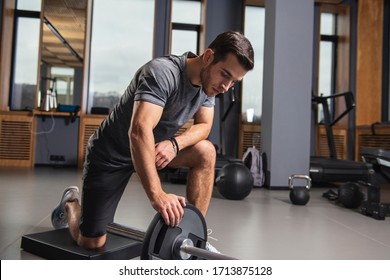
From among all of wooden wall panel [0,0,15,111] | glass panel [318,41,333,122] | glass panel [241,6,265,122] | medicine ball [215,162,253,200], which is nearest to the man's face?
medicine ball [215,162,253,200]

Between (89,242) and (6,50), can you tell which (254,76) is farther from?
(89,242)

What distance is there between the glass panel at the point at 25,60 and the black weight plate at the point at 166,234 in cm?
489

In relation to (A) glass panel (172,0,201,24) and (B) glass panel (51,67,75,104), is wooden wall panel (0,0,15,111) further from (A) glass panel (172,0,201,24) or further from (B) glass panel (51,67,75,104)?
(B) glass panel (51,67,75,104)

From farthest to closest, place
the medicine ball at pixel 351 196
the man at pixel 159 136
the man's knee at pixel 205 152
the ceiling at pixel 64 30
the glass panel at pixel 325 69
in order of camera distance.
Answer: the ceiling at pixel 64 30 → the glass panel at pixel 325 69 → the medicine ball at pixel 351 196 → the man's knee at pixel 205 152 → the man at pixel 159 136

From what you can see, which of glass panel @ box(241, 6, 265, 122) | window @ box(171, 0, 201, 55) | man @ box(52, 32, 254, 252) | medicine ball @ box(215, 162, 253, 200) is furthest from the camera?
window @ box(171, 0, 201, 55)

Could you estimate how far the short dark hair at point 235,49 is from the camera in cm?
123

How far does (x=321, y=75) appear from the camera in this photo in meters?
5.95

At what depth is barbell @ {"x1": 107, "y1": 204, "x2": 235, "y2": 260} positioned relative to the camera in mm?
1076

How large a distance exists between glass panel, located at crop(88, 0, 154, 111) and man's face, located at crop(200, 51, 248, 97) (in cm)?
452

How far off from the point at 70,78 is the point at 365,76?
980 cm

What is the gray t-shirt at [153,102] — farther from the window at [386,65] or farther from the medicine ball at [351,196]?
the window at [386,65]

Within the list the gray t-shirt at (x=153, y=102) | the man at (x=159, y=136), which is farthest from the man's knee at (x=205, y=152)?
the gray t-shirt at (x=153, y=102)

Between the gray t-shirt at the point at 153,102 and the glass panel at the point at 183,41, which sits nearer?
Answer: the gray t-shirt at the point at 153,102

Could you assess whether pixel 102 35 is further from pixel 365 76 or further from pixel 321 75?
pixel 365 76
